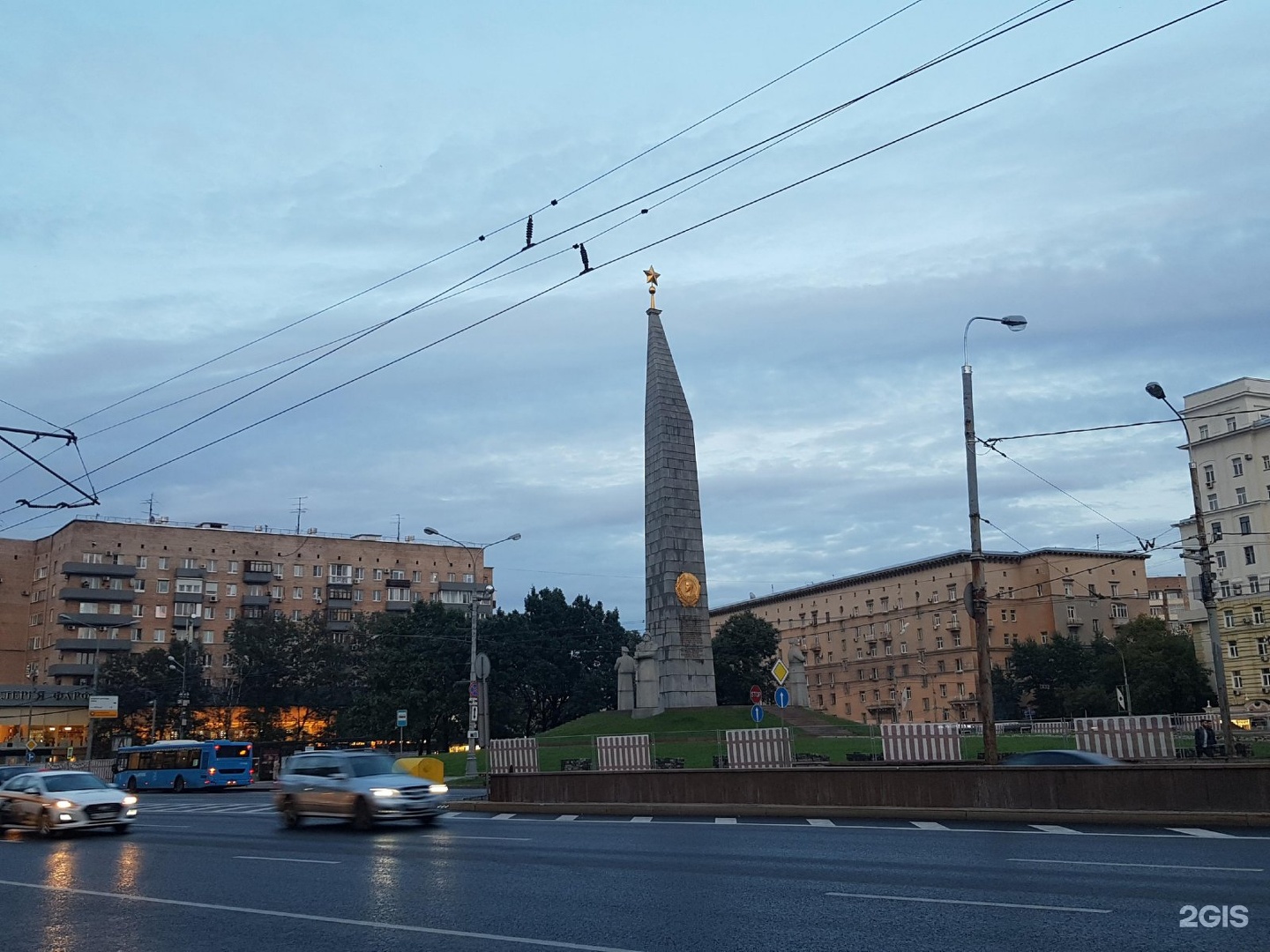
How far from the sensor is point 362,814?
2041cm

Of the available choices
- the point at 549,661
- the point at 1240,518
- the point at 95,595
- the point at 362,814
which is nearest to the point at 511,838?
the point at 362,814

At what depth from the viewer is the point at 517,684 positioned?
263ft

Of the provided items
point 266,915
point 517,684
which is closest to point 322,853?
point 266,915

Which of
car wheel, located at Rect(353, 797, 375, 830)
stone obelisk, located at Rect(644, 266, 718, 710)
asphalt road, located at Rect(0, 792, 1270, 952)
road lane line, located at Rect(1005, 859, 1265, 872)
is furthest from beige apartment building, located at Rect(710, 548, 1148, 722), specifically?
road lane line, located at Rect(1005, 859, 1265, 872)

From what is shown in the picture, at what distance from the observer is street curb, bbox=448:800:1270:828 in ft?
54.7

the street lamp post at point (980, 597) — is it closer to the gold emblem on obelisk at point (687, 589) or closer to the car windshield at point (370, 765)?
the car windshield at point (370, 765)

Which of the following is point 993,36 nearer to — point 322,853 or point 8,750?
point 322,853

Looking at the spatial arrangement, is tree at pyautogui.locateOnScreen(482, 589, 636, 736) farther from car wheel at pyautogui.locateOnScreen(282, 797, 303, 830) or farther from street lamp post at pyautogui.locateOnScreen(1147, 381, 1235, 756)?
car wheel at pyautogui.locateOnScreen(282, 797, 303, 830)

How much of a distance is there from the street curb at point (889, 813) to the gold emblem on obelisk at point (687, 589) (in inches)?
934

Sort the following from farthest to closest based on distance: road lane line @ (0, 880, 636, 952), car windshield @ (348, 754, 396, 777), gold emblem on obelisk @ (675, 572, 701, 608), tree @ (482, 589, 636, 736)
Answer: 1. tree @ (482, 589, 636, 736)
2. gold emblem on obelisk @ (675, 572, 701, 608)
3. car windshield @ (348, 754, 396, 777)
4. road lane line @ (0, 880, 636, 952)

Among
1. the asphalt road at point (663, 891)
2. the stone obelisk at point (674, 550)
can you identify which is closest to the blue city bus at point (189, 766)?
the stone obelisk at point (674, 550)

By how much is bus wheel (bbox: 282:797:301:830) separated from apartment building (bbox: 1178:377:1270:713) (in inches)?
2561

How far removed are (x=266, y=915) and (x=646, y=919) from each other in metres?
3.74

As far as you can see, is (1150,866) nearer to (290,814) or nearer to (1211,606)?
(290,814)
